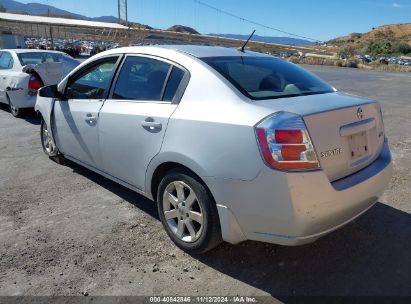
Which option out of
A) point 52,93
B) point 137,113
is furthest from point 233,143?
point 52,93

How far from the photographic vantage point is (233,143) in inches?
106

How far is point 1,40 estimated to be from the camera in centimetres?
4981

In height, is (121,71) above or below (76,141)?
above

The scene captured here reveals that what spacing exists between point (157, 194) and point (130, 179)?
18.3 inches

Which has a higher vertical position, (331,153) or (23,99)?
(331,153)

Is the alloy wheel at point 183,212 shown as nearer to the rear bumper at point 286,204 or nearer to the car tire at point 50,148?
the rear bumper at point 286,204

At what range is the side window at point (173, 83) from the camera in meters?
3.30

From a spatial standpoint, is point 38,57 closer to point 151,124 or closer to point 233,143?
point 151,124

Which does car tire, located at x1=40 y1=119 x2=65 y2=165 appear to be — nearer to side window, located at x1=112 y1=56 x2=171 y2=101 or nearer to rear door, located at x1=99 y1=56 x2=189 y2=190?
rear door, located at x1=99 y1=56 x2=189 y2=190

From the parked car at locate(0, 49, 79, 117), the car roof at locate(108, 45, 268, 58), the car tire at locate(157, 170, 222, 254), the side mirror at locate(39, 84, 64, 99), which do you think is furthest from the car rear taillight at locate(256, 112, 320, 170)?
the parked car at locate(0, 49, 79, 117)

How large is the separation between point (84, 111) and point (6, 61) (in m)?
6.50

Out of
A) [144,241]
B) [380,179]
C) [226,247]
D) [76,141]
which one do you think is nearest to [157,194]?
[144,241]

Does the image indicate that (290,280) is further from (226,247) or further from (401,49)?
(401,49)

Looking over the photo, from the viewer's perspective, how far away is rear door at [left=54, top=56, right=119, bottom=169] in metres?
4.07
